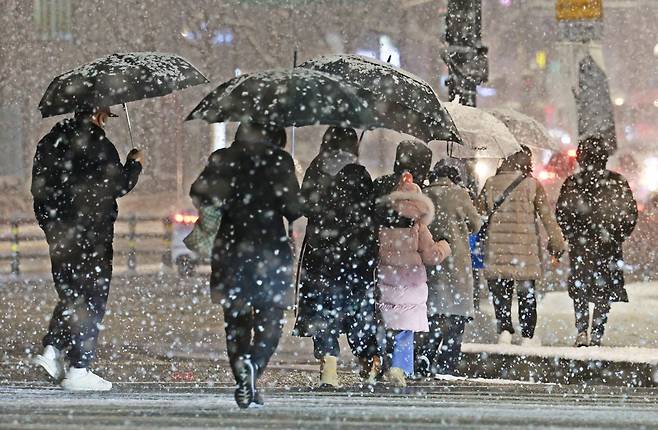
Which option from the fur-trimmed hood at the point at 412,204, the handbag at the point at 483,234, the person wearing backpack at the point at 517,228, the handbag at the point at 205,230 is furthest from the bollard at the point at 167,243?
the handbag at the point at 205,230

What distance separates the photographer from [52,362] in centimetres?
999

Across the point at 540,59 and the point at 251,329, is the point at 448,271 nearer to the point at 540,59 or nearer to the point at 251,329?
the point at 251,329

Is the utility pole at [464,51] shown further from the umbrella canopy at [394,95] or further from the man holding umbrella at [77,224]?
the man holding umbrella at [77,224]

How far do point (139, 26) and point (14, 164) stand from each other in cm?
556

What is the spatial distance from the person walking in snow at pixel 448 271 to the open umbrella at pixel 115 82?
2.11 meters

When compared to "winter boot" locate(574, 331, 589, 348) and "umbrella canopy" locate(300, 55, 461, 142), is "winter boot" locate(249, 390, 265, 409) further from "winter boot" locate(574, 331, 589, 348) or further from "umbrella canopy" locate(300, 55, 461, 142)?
"winter boot" locate(574, 331, 589, 348)

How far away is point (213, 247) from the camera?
347 inches

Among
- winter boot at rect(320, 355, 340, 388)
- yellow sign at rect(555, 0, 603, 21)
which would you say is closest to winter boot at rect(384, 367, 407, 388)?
winter boot at rect(320, 355, 340, 388)

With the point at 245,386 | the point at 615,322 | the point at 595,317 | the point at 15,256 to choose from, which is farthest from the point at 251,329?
the point at 15,256

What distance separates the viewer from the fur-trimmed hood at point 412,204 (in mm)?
10570

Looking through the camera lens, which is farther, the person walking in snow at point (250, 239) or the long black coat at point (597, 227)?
the long black coat at point (597, 227)

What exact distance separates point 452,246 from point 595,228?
94.7 inches

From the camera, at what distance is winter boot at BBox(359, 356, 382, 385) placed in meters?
10.9

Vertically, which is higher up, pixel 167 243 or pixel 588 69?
pixel 588 69
